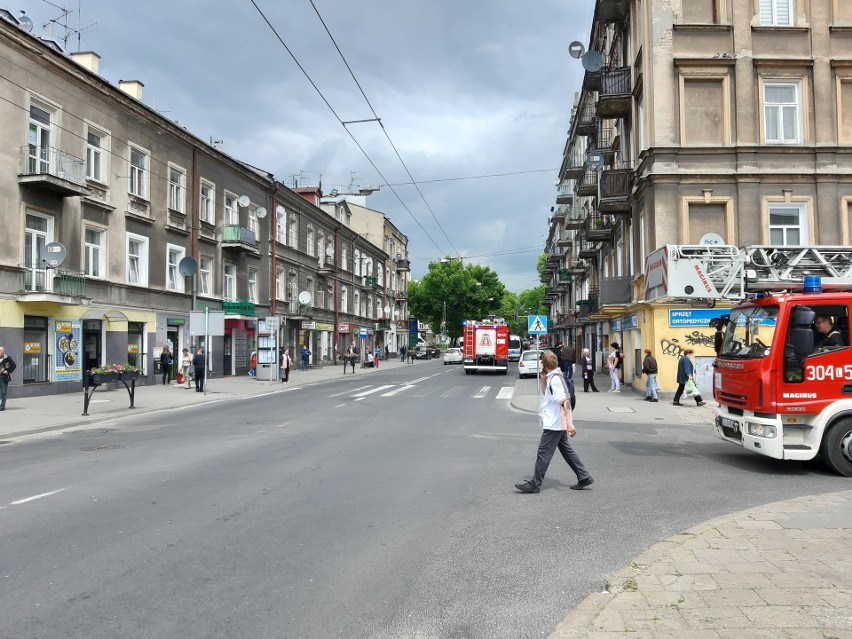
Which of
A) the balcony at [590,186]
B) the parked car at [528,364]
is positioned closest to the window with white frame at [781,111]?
the balcony at [590,186]

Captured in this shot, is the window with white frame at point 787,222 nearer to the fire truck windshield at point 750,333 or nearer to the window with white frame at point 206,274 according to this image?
the fire truck windshield at point 750,333

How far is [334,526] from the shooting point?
6.10 m

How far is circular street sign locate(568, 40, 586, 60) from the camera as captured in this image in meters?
28.6

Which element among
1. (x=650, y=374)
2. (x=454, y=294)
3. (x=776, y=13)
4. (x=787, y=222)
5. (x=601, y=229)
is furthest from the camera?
(x=454, y=294)

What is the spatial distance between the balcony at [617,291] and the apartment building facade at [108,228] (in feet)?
51.1

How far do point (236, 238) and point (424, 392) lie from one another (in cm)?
1417

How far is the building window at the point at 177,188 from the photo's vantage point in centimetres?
2784

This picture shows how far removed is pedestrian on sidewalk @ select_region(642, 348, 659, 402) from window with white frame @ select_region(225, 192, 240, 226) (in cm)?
2193

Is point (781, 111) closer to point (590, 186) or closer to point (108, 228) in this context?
point (590, 186)

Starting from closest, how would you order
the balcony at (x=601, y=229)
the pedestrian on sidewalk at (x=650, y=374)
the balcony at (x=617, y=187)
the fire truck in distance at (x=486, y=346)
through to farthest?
the pedestrian on sidewalk at (x=650, y=374) → the balcony at (x=617, y=187) → the balcony at (x=601, y=229) → the fire truck in distance at (x=486, y=346)

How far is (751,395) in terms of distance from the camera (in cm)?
891

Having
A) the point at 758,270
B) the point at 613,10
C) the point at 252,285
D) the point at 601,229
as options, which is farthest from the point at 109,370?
the point at 601,229

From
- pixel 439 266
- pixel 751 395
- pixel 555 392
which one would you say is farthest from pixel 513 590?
pixel 439 266

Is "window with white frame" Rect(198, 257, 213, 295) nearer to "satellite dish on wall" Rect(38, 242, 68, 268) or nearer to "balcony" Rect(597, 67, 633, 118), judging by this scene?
"satellite dish on wall" Rect(38, 242, 68, 268)
